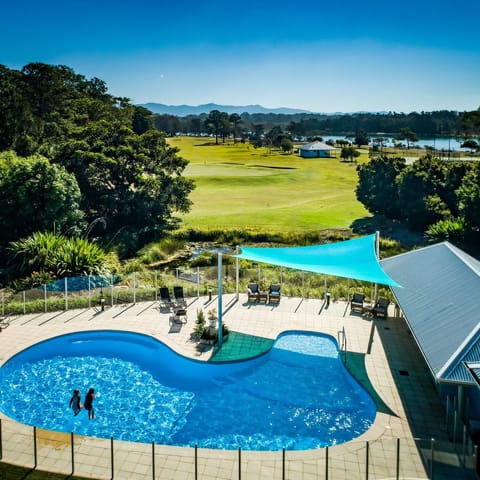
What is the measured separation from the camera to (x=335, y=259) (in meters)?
17.1

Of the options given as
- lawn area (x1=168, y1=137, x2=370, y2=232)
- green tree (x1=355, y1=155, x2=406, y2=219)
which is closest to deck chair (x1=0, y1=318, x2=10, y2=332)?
lawn area (x1=168, y1=137, x2=370, y2=232)

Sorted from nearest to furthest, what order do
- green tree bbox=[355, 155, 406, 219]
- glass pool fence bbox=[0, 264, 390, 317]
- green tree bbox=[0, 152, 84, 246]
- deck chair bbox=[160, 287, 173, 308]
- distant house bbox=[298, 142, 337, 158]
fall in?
glass pool fence bbox=[0, 264, 390, 317] < deck chair bbox=[160, 287, 173, 308] < green tree bbox=[0, 152, 84, 246] < green tree bbox=[355, 155, 406, 219] < distant house bbox=[298, 142, 337, 158]

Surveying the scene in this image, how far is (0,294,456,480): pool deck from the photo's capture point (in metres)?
9.49

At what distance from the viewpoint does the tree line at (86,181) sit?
29.5 meters

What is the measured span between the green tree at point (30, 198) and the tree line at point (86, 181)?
0.05 metres

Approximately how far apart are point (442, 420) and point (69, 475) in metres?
8.07

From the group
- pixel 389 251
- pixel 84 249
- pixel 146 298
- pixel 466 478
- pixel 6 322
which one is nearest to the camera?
pixel 466 478

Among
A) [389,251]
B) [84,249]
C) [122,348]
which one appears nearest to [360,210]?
[389,251]

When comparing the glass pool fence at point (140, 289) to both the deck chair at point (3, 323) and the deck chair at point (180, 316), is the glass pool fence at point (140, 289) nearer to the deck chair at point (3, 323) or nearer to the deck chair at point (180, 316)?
the deck chair at point (3, 323)

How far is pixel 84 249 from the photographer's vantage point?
23.2 metres

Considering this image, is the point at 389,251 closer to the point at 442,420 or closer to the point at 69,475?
the point at 442,420

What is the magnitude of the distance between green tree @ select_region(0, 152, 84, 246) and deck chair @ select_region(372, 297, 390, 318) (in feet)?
63.7

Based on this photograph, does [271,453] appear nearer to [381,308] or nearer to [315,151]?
[381,308]

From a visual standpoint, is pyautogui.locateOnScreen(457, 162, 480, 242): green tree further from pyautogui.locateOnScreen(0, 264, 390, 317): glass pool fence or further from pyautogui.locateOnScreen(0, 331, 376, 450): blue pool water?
pyautogui.locateOnScreen(0, 331, 376, 450): blue pool water
